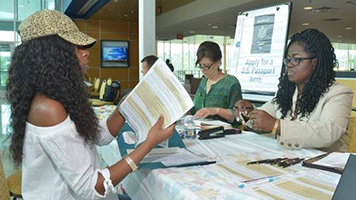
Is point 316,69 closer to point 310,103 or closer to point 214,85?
point 310,103

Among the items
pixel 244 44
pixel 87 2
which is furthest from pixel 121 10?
pixel 244 44

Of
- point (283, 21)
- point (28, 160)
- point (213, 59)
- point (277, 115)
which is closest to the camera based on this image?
point (28, 160)

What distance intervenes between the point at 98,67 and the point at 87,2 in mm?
3392

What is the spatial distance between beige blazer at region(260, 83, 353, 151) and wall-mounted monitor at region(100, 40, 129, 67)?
10.5 meters

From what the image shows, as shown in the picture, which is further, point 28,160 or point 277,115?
point 277,115

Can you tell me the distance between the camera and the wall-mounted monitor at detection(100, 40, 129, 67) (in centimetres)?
1153

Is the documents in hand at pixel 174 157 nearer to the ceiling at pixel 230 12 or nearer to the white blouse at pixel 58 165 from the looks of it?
the white blouse at pixel 58 165

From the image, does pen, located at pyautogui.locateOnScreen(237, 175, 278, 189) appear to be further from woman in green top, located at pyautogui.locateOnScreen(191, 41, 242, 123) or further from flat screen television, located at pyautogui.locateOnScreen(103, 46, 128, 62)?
flat screen television, located at pyautogui.locateOnScreen(103, 46, 128, 62)

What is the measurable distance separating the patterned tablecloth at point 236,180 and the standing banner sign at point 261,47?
8.59ft

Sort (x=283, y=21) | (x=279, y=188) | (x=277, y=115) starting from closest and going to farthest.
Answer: (x=279, y=188) < (x=277, y=115) < (x=283, y=21)

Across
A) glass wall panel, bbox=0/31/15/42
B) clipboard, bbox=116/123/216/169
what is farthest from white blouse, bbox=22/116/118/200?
glass wall panel, bbox=0/31/15/42

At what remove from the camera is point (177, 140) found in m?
1.44

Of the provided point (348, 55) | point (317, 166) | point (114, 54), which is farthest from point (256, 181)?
point (348, 55)

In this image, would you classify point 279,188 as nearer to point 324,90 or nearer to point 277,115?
point 324,90
